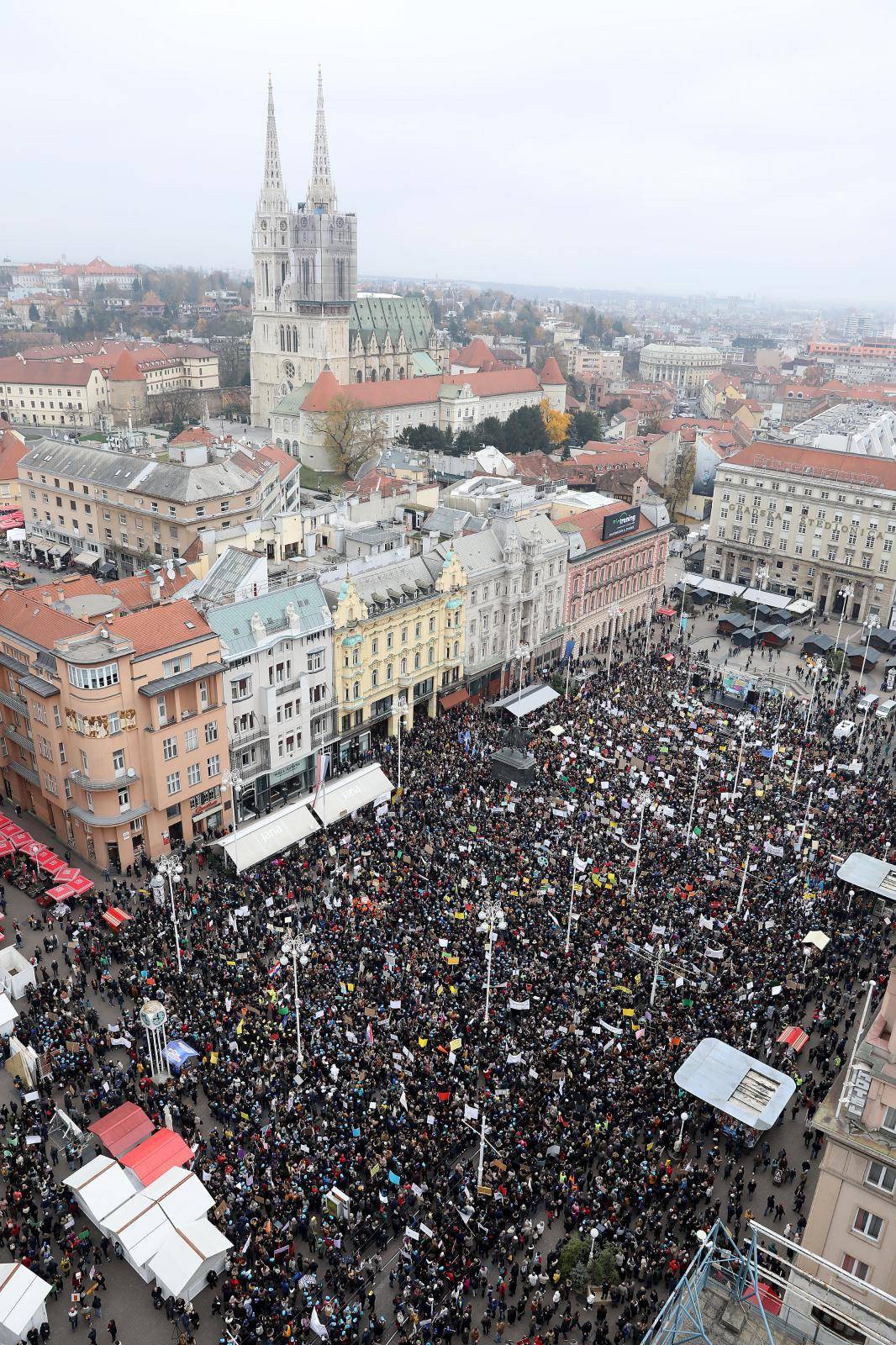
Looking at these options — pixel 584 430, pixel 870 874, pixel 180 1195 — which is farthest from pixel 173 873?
pixel 584 430

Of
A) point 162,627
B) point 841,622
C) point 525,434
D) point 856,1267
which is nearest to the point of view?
point 856,1267

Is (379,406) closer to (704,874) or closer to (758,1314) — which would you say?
(704,874)

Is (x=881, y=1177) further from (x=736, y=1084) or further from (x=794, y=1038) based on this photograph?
(x=794, y=1038)

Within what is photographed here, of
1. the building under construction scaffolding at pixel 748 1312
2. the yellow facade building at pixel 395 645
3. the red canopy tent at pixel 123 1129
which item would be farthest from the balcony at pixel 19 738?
the building under construction scaffolding at pixel 748 1312

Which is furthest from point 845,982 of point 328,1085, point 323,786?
point 323,786

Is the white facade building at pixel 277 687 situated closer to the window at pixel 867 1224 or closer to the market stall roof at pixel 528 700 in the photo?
the market stall roof at pixel 528 700

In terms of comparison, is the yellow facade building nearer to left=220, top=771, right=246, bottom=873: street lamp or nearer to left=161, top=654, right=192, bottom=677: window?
left=220, top=771, right=246, bottom=873: street lamp

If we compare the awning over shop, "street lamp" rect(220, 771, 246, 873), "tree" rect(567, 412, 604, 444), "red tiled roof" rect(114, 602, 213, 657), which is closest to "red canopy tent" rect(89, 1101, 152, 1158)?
"street lamp" rect(220, 771, 246, 873)
